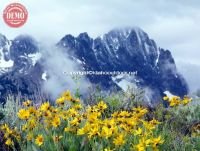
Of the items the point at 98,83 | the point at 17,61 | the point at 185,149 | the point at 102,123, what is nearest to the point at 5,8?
the point at 98,83

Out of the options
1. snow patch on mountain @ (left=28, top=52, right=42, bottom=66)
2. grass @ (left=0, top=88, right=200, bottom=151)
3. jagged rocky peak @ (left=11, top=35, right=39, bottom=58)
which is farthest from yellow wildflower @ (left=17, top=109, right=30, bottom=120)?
snow patch on mountain @ (left=28, top=52, right=42, bottom=66)

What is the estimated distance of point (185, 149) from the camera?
23.6 feet

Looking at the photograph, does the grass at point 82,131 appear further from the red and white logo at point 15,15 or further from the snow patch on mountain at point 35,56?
the snow patch on mountain at point 35,56

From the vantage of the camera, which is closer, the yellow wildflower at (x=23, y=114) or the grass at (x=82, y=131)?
the grass at (x=82, y=131)

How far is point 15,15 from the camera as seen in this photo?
11.2 metres

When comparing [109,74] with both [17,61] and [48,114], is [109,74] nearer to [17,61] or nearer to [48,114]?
[48,114]

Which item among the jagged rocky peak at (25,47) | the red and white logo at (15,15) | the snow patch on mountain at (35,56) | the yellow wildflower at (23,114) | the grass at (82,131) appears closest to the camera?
the grass at (82,131)

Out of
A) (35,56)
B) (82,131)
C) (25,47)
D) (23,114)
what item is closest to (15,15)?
(23,114)

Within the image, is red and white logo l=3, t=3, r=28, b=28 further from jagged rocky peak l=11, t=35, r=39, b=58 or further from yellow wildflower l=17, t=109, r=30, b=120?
jagged rocky peak l=11, t=35, r=39, b=58

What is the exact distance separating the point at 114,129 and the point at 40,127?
996 millimetres

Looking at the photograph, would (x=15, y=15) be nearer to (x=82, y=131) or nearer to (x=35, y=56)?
(x=82, y=131)

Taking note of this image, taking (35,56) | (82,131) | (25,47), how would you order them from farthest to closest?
1. (35,56)
2. (25,47)
3. (82,131)

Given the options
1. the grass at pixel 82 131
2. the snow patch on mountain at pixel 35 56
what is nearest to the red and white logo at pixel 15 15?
the grass at pixel 82 131

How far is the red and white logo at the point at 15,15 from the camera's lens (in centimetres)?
1077
